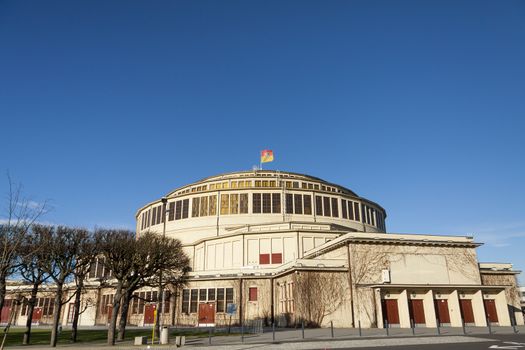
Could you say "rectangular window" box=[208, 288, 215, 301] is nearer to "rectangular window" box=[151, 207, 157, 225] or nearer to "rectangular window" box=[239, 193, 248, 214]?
"rectangular window" box=[239, 193, 248, 214]

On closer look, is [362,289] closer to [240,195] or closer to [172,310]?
[172,310]

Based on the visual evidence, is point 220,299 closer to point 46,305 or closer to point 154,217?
point 154,217

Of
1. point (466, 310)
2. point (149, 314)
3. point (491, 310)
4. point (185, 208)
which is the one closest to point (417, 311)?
point (466, 310)

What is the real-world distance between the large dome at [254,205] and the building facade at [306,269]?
0.17m

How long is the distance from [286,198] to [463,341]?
135ft

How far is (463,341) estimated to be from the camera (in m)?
25.0

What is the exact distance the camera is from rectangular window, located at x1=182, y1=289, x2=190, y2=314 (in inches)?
1961

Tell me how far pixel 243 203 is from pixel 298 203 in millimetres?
9015

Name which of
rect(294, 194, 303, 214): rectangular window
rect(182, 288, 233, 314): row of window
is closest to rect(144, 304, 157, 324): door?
rect(182, 288, 233, 314): row of window

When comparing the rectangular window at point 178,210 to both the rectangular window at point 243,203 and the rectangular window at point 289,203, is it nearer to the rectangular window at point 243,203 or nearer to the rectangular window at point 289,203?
the rectangular window at point 243,203

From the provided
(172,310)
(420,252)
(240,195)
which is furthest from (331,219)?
(172,310)

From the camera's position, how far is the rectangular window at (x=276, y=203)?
209 ft

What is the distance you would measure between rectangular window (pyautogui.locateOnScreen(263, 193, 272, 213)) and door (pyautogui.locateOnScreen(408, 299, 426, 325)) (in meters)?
28.0

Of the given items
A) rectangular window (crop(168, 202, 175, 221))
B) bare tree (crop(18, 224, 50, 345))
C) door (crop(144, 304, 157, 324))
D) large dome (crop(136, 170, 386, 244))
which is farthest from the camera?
rectangular window (crop(168, 202, 175, 221))
